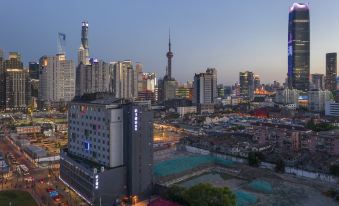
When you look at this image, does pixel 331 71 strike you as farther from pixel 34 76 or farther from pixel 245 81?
pixel 34 76

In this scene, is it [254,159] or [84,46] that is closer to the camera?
[254,159]

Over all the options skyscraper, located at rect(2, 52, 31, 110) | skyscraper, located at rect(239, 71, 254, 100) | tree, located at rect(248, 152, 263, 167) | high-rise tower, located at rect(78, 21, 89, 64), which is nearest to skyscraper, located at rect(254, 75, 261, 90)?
skyscraper, located at rect(239, 71, 254, 100)

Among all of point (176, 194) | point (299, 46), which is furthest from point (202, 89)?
point (176, 194)

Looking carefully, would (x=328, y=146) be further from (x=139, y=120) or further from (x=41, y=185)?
(x=41, y=185)

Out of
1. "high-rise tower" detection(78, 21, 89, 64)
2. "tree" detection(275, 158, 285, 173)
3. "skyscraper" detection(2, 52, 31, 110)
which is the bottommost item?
"tree" detection(275, 158, 285, 173)

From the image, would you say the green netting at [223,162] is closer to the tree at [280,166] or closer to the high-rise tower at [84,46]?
the tree at [280,166]

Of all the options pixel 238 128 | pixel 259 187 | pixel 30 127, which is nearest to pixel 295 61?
pixel 238 128

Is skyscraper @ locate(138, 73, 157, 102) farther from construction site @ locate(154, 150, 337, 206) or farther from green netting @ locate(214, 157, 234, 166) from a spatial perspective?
construction site @ locate(154, 150, 337, 206)
